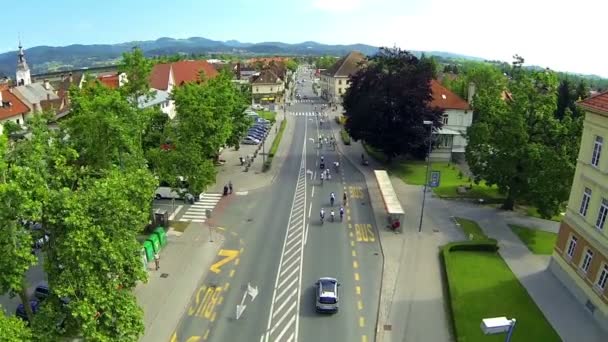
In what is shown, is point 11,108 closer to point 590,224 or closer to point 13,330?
point 13,330

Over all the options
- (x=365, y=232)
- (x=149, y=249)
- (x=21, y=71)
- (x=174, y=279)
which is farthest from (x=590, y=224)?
(x=21, y=71)

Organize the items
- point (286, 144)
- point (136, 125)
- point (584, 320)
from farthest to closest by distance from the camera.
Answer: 1. point (286, 144)
2. point (136, 125)
3. point (584, 320)

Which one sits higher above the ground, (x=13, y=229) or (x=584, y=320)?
(x=13, y=229)

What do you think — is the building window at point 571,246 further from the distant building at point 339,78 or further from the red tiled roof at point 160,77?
the distant building at point 339,78

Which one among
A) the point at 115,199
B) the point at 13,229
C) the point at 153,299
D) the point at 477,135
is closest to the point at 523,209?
the point at 477,135

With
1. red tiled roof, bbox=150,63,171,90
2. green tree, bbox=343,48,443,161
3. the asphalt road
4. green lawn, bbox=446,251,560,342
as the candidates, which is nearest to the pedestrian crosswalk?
the asphalt road

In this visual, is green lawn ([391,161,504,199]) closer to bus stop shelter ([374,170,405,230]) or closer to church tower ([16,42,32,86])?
bus stop shelter ([374,170,405,230])

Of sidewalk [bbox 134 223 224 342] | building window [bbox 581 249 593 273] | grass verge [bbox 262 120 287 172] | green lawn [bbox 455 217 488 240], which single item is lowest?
sidewalk [bbox 134 223 224 342]

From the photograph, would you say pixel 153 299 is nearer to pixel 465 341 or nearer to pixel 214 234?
pixel 214 234
